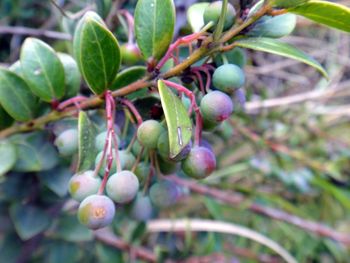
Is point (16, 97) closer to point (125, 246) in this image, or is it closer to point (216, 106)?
point (216, 106)

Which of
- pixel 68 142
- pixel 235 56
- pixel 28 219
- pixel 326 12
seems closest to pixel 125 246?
pixel 28 219

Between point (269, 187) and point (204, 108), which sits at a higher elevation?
point (204, 108)

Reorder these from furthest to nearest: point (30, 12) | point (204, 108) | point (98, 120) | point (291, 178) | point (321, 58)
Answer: point (321, 58) < point (291, 178) < point (30, 12) < point (98, 120) < point (204, 108)

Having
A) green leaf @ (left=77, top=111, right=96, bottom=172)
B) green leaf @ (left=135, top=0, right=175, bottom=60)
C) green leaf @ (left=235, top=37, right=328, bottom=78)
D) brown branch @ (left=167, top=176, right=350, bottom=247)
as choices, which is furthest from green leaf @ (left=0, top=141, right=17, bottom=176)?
brown branch @ (left=167, top=176, right=350, bottom=247)

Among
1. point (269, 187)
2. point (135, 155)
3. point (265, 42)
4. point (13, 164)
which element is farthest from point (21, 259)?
point (269, 187)

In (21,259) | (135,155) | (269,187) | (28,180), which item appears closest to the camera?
(135,155)

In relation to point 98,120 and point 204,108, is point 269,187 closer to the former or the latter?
point 98,120
